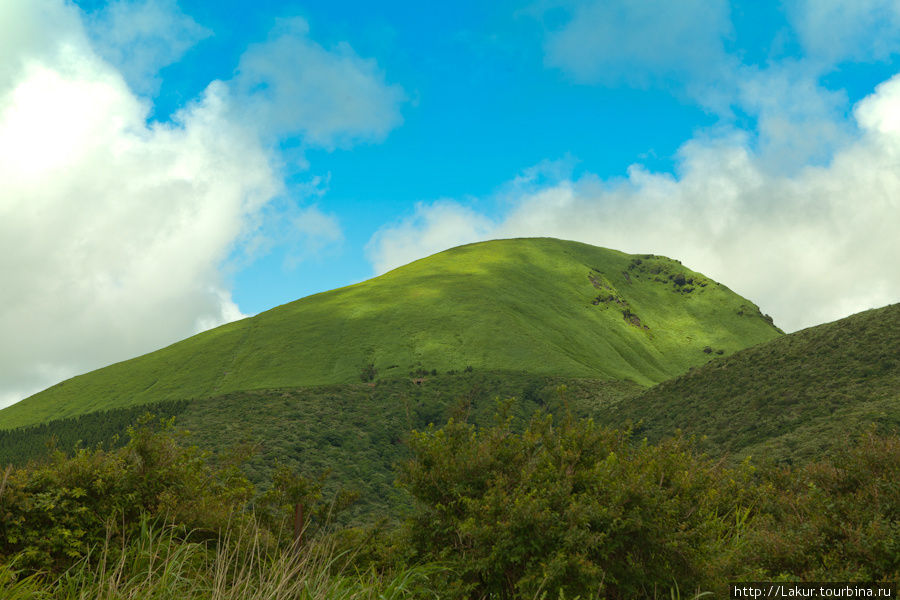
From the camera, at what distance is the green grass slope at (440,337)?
351ft

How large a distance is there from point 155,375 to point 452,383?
55.6 metres

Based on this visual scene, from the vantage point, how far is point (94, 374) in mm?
123875

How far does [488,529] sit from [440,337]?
4347 inches

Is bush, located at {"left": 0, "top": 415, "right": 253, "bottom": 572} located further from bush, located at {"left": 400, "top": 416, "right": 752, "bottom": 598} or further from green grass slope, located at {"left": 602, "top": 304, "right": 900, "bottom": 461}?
green grass slope, located at {"left": 602, "top": 304, "right": 900, "bottom": 461}

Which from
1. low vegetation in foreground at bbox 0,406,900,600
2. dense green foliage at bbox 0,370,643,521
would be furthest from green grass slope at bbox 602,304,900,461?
low vegetation in foreground at bbox 0,406,900,600

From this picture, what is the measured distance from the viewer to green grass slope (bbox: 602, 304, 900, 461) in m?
43.8

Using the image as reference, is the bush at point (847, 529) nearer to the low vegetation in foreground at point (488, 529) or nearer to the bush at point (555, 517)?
the low vegetation in foreground at point (488, 529)

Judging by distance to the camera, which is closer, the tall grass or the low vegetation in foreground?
the tall grass

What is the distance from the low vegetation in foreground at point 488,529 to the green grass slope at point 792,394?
34.3 m

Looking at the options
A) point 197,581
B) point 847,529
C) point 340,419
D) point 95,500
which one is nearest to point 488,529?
point 197,581

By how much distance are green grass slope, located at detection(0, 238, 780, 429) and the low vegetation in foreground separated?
93174mm

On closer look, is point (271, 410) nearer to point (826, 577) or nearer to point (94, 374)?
point (94, 374)

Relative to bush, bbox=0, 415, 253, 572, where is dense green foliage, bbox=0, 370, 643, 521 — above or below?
above

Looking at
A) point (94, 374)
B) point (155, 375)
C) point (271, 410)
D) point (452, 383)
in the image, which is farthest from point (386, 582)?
point (94, 374)
